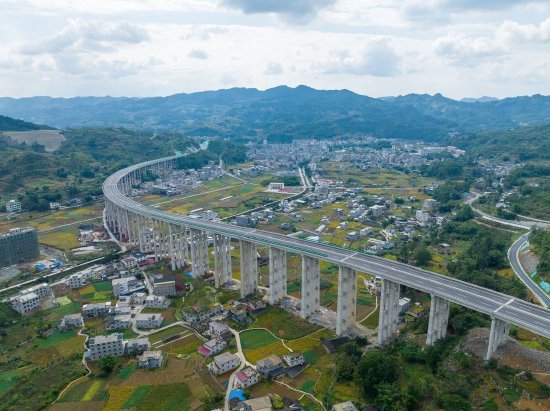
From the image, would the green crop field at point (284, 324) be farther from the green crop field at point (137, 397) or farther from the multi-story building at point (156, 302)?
the green crop field at point (137, 397)

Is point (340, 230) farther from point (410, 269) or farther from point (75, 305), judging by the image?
point (75, 305)

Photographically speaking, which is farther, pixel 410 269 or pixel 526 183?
pixel 526 183

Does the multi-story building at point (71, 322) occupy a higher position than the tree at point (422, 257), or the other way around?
the tree at point (422, 257)

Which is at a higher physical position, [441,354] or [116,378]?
[441,354]

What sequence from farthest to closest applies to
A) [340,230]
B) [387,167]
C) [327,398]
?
[387,167] → [340,230] → [327,398]

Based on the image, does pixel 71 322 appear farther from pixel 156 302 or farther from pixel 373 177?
pixel 373 177

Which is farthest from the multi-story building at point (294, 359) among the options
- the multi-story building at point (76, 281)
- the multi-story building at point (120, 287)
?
the multi-story building at point (76, 281)

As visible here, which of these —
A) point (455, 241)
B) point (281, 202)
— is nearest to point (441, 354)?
point (455, 241)
